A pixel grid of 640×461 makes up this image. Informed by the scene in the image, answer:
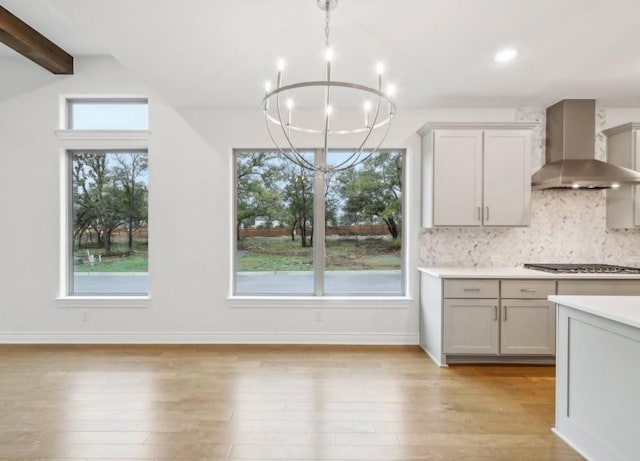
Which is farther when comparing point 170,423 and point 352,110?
→ point 352,110

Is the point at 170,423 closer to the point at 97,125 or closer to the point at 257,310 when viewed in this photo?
the point at 257,310

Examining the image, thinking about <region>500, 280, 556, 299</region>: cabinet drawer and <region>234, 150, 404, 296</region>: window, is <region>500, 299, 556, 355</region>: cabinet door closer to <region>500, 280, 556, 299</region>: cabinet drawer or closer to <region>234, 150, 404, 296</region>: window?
<region>500, 280, 556, 299</region>: cabinet drawer

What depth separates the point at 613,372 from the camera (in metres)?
1.87

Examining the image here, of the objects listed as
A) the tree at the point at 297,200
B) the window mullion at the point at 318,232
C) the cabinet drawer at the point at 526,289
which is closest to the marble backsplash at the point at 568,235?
the cabinet drawer at the point at 526,289

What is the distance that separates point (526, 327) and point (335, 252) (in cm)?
205

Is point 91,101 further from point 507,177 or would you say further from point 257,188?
point 507,177

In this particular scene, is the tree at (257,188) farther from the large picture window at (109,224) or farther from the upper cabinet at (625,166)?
the upper cabinet at (625,166)

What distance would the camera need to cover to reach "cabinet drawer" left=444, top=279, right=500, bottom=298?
11.3 feet

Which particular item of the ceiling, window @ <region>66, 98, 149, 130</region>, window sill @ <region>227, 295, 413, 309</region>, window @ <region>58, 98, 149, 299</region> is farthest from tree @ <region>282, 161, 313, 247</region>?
window @ <region>66, 98, 149, 130</region>

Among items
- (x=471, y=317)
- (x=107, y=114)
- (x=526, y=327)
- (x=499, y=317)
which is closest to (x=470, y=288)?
(x=471, y=317)

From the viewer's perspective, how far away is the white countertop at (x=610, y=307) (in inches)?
68.7

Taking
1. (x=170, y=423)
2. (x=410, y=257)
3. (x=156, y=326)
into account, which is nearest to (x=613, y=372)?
(x=410, y=257)

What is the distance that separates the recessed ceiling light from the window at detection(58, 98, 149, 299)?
357 cm

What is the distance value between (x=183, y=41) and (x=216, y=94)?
3.39 ft
